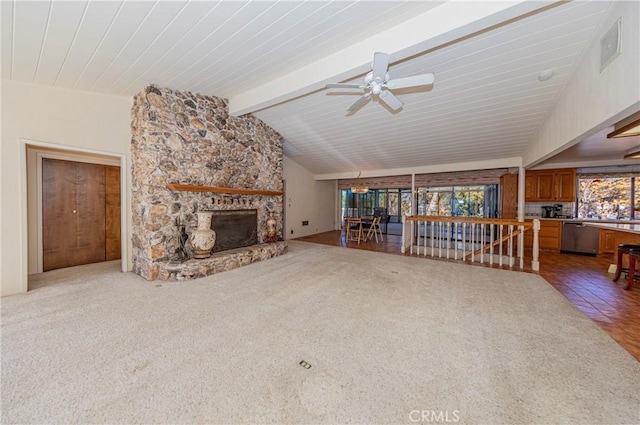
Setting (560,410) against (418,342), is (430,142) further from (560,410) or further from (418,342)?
(560,410)

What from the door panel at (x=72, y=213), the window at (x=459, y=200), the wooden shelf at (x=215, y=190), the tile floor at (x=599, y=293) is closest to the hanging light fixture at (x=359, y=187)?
the window at (x=459, y=200)

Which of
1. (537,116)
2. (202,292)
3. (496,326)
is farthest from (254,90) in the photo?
(537,116)

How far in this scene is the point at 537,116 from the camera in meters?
4.06

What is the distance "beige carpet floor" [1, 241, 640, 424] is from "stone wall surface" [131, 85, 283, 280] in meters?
0.99

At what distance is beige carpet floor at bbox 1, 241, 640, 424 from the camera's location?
1.41m

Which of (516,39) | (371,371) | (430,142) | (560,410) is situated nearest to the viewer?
(560,410)

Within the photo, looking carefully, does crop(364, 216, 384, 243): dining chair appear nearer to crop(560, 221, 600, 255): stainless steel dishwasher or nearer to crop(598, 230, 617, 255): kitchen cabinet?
crop(560, 221, 600, 255): stainless steel dishwasher

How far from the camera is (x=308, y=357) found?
1.88 metres

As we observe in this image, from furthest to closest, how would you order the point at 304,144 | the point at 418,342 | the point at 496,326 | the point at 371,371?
the point at 304,144
the point at 496,326
the point at 418,342
the point at 371,371

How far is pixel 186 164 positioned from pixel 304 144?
333 cm

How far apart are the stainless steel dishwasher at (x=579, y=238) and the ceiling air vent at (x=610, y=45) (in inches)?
186

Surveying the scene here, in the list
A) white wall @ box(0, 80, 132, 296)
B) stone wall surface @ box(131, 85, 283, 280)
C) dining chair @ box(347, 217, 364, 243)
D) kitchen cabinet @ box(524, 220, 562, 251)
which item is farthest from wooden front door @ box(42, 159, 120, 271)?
kitchen cabinet @ box(524, 220, 562, 251)

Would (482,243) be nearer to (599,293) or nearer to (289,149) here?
(599,293)
